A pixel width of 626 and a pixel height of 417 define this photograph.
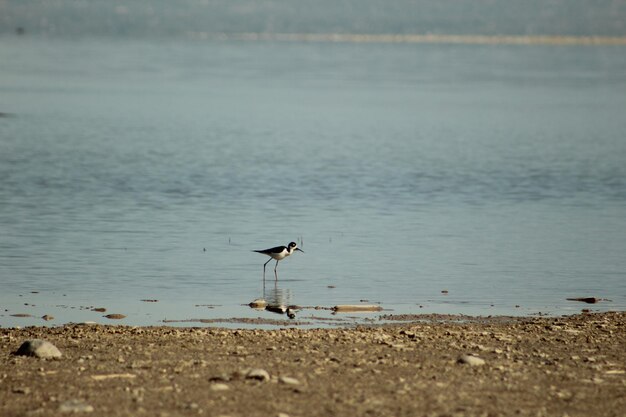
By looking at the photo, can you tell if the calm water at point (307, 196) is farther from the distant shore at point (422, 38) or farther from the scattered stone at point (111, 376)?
the distant shore at point (422, 38)

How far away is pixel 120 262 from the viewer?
794 inches

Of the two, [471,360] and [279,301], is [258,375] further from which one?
[279,301]

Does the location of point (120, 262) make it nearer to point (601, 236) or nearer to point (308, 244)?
point (308, 244)

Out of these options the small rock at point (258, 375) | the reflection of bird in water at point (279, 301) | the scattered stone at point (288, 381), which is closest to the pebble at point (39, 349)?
the small rock at point (258, 375)

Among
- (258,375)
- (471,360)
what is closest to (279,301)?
(471,360)

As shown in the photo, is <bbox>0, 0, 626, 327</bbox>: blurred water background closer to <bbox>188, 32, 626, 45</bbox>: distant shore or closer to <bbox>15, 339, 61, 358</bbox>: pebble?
<bbox>15, 339, 61, 358</bbox>: pebble

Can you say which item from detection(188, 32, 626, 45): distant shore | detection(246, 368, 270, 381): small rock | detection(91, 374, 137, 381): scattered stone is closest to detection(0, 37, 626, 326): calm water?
detection(91, 374, 137, 381): scattered stone

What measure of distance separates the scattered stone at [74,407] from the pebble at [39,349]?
1.91m

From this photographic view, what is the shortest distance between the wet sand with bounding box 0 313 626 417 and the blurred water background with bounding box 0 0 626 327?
230 centimetres

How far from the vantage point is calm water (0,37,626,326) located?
18125mm

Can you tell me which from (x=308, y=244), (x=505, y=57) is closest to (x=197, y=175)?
(x=308, y=244)

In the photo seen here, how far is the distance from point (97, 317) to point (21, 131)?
1201 inches

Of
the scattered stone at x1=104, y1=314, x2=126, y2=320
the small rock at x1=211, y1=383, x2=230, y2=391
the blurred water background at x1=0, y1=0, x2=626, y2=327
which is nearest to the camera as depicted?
the small rock at x1=211, y1=383, x2=230, y2=391

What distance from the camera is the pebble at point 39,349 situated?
12.2 meters
